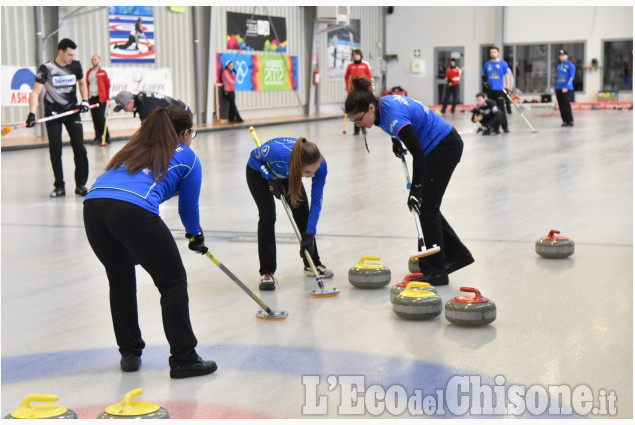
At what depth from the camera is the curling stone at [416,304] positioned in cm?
476

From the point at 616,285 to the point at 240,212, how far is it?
168 inches

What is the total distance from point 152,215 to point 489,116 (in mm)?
14914

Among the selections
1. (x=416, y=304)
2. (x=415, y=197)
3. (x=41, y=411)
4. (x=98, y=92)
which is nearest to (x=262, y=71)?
(x=98, y=92)

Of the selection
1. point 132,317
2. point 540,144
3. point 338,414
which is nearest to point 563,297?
point 338,414

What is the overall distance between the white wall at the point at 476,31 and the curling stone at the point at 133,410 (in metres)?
29.5

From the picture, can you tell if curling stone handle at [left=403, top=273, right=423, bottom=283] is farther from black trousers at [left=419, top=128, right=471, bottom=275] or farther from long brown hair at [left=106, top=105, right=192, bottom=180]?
long brown hair at [left=106, top=105, right=192, bottom=180]

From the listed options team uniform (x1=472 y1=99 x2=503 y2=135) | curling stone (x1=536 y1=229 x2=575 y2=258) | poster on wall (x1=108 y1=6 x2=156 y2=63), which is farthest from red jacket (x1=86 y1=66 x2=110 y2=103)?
curling stone (x1=536 y1=229 x2=575 y2=258)

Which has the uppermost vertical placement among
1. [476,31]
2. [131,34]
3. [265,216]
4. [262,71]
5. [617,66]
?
[476,31]

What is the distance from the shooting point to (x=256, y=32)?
2583 cm

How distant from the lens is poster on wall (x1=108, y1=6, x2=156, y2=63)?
20453mm

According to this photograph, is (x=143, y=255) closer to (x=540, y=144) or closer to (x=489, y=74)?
(x=540, y=144)

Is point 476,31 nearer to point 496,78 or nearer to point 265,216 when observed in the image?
point 496,78

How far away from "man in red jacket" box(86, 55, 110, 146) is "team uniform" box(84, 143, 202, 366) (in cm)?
1350

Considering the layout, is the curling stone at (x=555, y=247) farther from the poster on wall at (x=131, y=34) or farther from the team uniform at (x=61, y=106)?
the poster on wall at (x=131, y=34)
